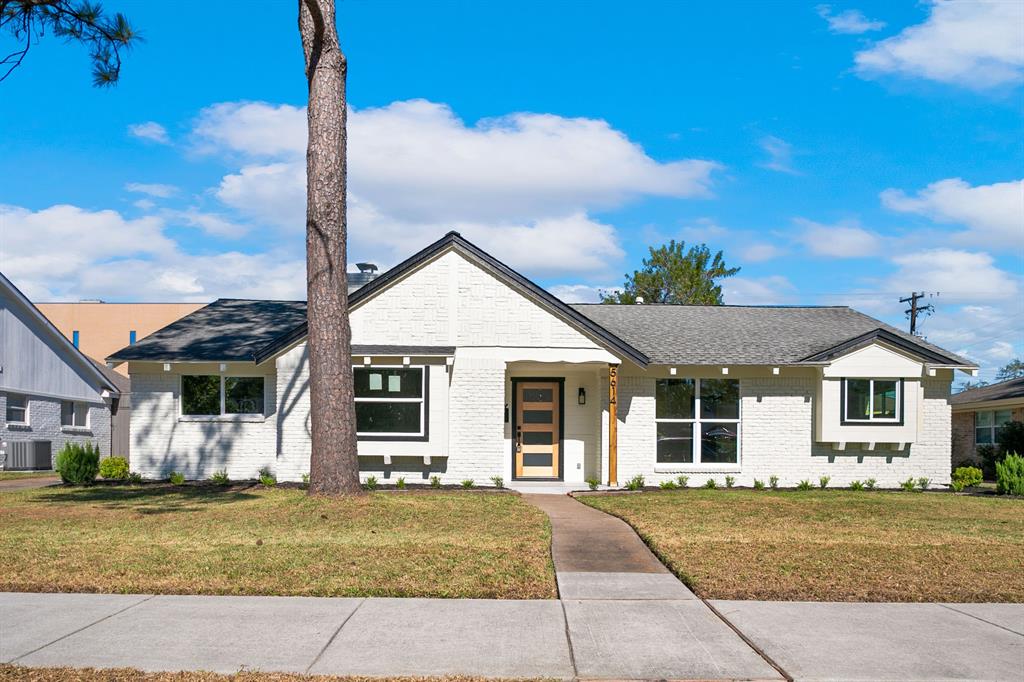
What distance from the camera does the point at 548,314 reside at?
18.2 m

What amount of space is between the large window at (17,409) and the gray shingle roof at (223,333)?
9.58 meters

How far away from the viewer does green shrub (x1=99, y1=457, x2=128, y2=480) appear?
1878 cm

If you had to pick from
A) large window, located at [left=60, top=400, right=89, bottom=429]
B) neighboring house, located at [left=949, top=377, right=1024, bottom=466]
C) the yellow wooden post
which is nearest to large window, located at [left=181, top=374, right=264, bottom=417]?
the yellow wooden post

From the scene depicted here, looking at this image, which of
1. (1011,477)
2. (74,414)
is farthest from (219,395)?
(1011,477)

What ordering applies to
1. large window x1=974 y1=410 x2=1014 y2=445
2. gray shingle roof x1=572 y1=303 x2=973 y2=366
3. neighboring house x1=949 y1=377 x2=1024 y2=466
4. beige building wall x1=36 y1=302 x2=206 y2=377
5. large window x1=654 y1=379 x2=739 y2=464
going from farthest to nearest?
1. beige building wall x1=36 y1=302 x2=206 y2=377
2. large window x1=974 y1=410 x2=1014 y2=445
3. neighboring house x1=949 y1=377 x2=1024 y2=466
4. large window x1=654 y1=379 x2=739 y2=464
5. gray shingle roof x1=572 y1=303 x2=973 y2=366

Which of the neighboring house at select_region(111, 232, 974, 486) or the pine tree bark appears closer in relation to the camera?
the pine tree bark

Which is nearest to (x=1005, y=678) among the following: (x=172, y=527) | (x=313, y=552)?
(x=313, y=552)

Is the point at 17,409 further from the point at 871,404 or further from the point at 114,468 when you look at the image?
the point at 871,404

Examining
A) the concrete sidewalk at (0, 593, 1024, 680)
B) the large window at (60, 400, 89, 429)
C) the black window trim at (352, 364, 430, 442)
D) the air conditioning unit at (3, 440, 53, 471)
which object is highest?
the black window trim at (352, 364, 430, 442)

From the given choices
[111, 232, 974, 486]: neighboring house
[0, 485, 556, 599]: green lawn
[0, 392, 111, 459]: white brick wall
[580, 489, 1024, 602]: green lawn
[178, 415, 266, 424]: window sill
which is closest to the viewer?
[0, 485, 556, 599]: green lawn

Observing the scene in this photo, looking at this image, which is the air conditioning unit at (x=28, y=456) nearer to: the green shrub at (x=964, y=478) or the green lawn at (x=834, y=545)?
the green lawn at (x=834, y=545)

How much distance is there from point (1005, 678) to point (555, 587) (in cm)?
370

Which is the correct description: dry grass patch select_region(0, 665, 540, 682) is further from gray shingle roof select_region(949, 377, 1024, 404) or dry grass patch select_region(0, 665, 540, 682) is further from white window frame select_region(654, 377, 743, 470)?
gray shingle roof select_region(949, 377, 1024, 404)

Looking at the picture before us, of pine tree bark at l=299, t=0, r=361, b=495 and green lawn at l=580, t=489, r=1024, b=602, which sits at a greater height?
pine tree bark at l=299, t=0, r=361, b=495
